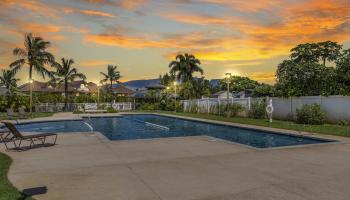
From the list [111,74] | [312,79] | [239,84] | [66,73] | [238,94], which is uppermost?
[111,74]

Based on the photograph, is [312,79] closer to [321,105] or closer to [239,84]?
[321,105]

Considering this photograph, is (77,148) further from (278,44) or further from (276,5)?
(278,44)

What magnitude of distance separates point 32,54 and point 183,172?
34.8 meters

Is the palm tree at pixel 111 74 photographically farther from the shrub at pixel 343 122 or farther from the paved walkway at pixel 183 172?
the paved walkway at pixel 183 172

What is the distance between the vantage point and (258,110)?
22.5 m

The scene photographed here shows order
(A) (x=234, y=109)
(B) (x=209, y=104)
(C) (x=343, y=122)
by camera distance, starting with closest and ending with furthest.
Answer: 1. (C) (x=343, y=122)
2. (A) (x=234, y=109)
3. (B) (x=209, y=104)

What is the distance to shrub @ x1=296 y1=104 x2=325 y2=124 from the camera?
1764cm

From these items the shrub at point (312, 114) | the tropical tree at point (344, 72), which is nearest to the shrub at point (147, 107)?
the tropical tree at point (344, 72)

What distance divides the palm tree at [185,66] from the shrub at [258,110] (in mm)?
30622

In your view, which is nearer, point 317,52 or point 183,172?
point 183,172

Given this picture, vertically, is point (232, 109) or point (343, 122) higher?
point (232, 109)

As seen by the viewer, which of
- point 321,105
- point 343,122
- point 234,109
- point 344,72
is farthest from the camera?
point 344,72

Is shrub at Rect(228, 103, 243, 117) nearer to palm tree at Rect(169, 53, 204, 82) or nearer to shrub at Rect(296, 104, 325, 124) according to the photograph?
shrub at Rect(296, 104, 325, 124)

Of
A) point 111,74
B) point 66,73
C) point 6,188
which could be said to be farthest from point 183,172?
point 111,74
